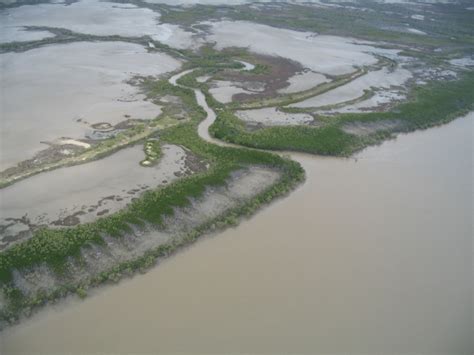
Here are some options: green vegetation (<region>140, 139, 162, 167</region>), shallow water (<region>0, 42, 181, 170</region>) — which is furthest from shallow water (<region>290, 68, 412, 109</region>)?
shallow water (<region>0, 42, 181, 170</region>)

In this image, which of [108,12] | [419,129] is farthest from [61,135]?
[108,12]

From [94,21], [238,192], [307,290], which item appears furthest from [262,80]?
[94,21]

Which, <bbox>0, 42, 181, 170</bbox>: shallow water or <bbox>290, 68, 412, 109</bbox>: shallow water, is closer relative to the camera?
<bbox>0, 42, 181, 170</bbox>: shallow water

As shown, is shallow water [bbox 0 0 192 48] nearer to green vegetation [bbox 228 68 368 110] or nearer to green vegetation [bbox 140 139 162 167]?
green vegetation [bbox 228 68 368 110]

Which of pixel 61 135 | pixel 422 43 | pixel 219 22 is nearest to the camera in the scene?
pixel 61 135

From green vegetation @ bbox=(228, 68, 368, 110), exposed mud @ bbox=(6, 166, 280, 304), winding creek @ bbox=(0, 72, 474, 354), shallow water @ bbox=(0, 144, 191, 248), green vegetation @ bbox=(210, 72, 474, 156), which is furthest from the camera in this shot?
green vegetation @ bbox=(228, 68, 368, 110)

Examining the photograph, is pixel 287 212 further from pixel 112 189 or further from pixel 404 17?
pixel 404 17

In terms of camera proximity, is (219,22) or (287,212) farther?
(219,22)
